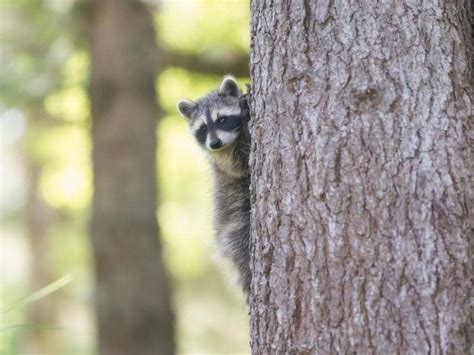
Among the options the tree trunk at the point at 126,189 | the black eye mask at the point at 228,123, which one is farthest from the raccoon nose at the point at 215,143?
the tree trunk at the point at 126,189

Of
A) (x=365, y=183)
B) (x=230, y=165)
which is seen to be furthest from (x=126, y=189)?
(x=365, y=183)

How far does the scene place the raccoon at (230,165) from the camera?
467 cm

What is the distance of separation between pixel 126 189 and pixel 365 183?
18.2ft

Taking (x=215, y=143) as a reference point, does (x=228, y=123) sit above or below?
above

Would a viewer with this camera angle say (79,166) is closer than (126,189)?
No

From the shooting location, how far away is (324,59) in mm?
3154

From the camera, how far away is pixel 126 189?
27.2 feet

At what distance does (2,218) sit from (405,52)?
15.1 meters

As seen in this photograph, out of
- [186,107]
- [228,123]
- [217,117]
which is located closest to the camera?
[228,123]

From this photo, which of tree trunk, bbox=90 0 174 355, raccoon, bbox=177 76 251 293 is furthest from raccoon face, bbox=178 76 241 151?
tree trunk, bbox=90 0 174 355

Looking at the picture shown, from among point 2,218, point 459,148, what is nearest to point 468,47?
point 459,148

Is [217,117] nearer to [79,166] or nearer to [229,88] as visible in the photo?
[229,88]

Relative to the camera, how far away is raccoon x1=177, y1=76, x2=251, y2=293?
4.67 metres

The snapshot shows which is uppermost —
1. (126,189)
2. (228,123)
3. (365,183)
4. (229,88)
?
(126,189)
